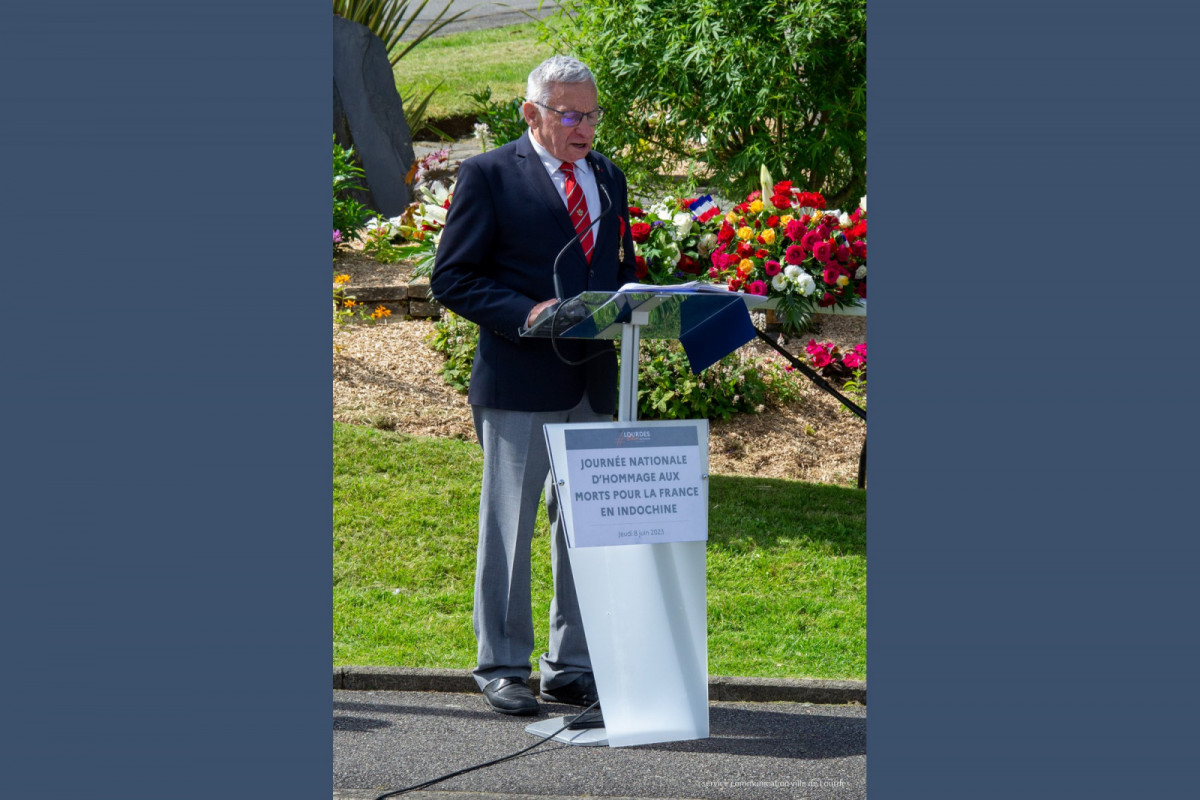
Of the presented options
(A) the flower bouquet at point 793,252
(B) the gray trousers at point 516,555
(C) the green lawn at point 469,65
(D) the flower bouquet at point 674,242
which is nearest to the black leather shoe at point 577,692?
(B) the gray trousers at point 516,555

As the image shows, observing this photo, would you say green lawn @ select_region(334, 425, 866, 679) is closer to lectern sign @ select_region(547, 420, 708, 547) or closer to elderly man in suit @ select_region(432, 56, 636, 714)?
elderly man in suit @ select_region(432, 56, 636, 714)

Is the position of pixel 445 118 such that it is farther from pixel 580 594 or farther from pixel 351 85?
pixel 580 594

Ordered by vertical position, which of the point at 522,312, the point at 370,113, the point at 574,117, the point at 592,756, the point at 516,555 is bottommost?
the point at 592,756

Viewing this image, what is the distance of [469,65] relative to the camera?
733 inches

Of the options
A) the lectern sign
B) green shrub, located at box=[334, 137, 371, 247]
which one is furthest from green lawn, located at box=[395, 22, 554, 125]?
the lectern sign

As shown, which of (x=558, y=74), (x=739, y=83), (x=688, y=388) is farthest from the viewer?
(x=739, y=83)

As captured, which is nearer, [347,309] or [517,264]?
[517,264]

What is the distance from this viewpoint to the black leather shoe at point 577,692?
171 inches

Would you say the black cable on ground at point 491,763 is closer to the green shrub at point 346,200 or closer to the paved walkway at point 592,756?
the paved walkway at point 592,756

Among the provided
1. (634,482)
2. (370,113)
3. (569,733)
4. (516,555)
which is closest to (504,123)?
(370,113)

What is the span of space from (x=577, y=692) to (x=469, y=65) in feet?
50.3

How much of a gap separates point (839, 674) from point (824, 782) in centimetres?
105

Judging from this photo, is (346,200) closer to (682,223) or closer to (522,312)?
(682,223)

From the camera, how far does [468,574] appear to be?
18.8 ft
